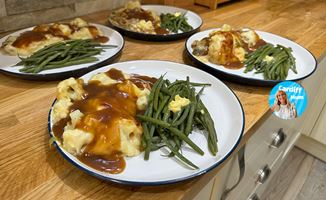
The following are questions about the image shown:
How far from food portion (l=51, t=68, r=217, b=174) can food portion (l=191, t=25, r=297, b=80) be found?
0.86ft

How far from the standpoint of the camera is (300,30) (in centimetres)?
140

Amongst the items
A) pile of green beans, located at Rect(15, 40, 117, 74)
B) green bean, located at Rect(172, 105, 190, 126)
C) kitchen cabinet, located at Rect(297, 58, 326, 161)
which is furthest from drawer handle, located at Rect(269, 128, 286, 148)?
pile of green beans, located at Rect(15, 40, 117, 74)

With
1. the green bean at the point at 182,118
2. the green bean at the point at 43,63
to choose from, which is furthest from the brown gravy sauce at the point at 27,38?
the green bean at the point at 182,118

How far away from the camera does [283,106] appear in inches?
33.1

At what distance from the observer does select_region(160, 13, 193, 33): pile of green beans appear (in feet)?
3.89

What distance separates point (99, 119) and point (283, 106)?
578 mm

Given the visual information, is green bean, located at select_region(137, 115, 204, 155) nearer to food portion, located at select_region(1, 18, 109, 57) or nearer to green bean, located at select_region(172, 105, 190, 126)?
green bean, located at select_region(172, 105, 190, 126)

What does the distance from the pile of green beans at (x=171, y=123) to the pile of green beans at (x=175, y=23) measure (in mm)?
561

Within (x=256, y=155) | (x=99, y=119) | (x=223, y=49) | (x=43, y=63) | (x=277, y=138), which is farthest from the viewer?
(x=277, y=138)

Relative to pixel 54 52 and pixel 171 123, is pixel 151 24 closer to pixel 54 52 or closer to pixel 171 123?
pixel 54 52

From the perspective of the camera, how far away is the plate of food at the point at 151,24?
110 centimetres

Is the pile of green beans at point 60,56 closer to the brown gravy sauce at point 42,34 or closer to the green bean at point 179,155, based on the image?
the brown gravy sauce at point 42,34

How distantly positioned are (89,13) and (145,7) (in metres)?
0.28

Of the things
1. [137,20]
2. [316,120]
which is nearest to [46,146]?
[137,20]
